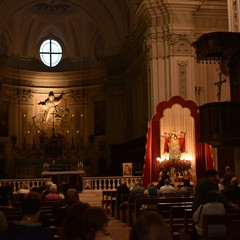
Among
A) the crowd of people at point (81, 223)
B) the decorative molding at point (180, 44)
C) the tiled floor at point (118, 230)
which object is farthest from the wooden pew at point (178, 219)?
the decorative molding at point (180, 44)

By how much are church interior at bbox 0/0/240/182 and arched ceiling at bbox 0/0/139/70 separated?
2.5 inches

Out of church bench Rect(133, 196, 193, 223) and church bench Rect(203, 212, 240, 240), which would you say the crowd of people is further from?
church bench Rect(133, 196, 193, 223)

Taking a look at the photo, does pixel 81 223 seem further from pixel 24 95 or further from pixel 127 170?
pixel 24 95

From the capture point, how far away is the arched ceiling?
30.0 m

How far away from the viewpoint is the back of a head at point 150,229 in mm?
3240

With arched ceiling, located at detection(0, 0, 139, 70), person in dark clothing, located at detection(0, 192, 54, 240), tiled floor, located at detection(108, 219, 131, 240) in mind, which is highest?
arched ceiling, located at detection(0, 0, 139, 70)

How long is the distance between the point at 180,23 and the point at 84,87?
1220 centimetres

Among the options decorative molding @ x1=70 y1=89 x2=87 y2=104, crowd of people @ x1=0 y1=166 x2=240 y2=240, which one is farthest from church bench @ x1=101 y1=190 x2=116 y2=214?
decorative molding @ x1=70 y1=89 x2=87 y2=104

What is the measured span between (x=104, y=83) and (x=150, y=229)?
27.7m

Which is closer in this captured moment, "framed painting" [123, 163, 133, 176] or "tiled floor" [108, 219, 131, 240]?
"tiled floor" [108, 219, 131, 240]

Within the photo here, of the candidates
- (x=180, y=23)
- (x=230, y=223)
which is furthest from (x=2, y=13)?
(x=230, y=223)

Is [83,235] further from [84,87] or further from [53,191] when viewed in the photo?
[84,87]

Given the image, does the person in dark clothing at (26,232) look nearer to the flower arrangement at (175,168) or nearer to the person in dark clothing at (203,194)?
the person in dark clothing at (203,194)

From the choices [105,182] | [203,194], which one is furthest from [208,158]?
[203,194]
